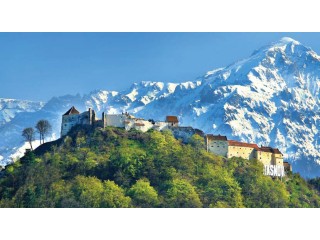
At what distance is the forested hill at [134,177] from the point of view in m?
82.1

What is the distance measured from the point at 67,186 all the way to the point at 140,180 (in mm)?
9536

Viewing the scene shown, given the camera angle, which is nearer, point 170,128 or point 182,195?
point 182,195

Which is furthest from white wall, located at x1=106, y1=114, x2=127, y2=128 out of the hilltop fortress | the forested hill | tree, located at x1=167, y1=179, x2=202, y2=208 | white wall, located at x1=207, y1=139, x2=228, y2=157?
tree, located at x1=167, y1=179, x2=202, y2=208

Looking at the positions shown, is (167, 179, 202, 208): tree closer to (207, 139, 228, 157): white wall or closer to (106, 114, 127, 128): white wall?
(207, 139, 228, 157): white wall

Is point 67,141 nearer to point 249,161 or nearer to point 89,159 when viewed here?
point 89,159

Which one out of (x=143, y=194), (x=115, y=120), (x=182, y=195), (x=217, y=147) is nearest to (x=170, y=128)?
(x=217, y=147)

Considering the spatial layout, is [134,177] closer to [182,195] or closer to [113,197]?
[182,195]

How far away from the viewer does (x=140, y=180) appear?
285ft

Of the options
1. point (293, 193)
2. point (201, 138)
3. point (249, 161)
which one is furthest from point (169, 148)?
point (293, 193)

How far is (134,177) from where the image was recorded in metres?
89.4

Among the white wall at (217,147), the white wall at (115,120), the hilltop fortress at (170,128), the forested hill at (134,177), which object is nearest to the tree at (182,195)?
the forested hill at (134,177)

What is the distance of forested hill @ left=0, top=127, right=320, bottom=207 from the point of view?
82062 mm

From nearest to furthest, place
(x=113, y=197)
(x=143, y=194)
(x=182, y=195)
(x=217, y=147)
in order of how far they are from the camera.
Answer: (x=113, y=197) < (x=143, y=194) < (x=182, y=195) < (x=217, y=147)

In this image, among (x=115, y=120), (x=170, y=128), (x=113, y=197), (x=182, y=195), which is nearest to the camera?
(x=113, y=197)
